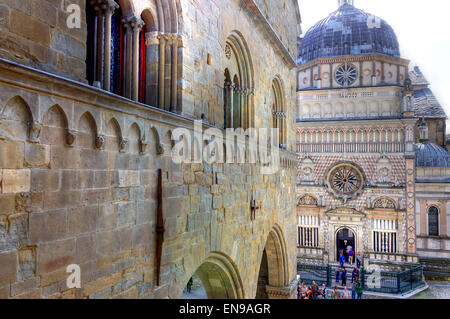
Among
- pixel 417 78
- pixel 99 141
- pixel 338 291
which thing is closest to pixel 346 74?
pixel 417 78

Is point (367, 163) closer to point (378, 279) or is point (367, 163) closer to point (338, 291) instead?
point (378, 279)

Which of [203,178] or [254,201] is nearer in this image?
[203,178]

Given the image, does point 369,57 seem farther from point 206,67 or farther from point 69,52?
point 69,52

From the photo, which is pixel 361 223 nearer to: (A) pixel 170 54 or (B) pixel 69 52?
(A) pixel 170 54

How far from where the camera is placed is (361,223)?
25.2 metres

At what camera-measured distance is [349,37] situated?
29547 mm

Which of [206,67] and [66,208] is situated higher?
[206,67]

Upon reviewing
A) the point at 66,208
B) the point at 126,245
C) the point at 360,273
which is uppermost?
the point at 66,208

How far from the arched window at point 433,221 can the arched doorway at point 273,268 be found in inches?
759

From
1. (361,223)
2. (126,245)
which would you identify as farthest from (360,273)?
(126,245)

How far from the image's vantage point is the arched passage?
6156mm
